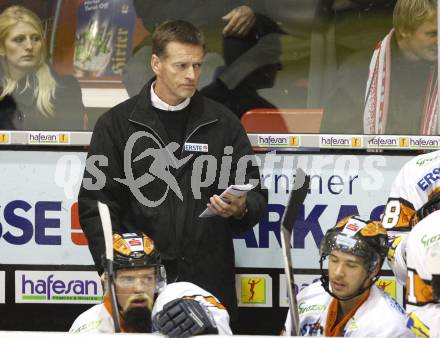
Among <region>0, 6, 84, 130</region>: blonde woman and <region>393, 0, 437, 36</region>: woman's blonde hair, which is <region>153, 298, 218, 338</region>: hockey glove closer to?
<region>0, 6, 84, 130</region>: blonde woman

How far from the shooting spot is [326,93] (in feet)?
20.2

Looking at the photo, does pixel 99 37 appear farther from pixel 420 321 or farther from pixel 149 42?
pixel 420 321

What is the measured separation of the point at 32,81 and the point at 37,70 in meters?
0.06

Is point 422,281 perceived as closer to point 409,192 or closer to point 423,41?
point 409,192

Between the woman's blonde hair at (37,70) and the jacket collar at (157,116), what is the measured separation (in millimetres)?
572

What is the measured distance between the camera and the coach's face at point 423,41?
6.09 m

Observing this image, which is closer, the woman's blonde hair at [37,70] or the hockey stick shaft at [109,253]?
the hockey stick shaft at [109,253]

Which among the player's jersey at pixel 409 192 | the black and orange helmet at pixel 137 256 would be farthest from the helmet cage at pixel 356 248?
the black and orange helmet at pixel 137 256

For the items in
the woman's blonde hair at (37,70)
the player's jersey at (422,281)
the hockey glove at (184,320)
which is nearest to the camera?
the hockey glove at (184,320)

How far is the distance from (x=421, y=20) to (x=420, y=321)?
7.10 feet

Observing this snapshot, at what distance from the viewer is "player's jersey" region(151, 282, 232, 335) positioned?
4.67 metres

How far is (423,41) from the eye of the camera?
6.10 meters

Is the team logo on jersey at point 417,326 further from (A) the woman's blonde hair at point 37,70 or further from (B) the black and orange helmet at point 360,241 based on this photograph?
(A) the woman's blonde hair at point 37,70

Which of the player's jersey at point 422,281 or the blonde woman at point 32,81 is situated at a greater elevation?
the blonde woman at point 32,81
